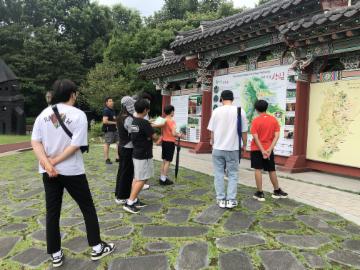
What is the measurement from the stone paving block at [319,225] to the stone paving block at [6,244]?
3860mm

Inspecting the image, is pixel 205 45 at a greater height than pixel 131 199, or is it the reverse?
pixel 205 45

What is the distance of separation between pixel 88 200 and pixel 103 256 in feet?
2.15

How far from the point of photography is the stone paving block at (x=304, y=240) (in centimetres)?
382

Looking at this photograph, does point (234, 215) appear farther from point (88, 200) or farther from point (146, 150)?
point (88, 200)

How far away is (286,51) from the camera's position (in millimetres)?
9086

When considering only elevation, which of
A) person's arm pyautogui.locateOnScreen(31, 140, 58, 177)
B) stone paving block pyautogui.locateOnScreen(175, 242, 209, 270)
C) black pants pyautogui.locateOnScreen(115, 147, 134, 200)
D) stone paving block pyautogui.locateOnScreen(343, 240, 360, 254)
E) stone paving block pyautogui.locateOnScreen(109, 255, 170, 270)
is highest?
person's arm pyautogui.locateOnScreen(31, 140, 58, 177)

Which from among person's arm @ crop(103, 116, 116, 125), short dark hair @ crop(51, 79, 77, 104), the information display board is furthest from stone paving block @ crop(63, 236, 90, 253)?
the information display board

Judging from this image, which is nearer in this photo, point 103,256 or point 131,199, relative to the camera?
point 103,256

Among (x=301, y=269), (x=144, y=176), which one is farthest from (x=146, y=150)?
(x=301, y=269)

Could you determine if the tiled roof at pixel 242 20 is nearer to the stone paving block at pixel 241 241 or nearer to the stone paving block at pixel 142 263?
the stone paving block at pixel 241 241

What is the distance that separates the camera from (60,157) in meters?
3.23

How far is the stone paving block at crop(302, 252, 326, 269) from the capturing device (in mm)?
3334

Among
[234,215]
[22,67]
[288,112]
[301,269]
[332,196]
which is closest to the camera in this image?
[301,269]

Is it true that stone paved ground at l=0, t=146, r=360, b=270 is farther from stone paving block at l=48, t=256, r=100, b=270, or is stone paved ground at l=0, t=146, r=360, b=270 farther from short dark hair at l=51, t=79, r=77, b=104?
short dark hair at l=51, t=79, r=77, b=104
